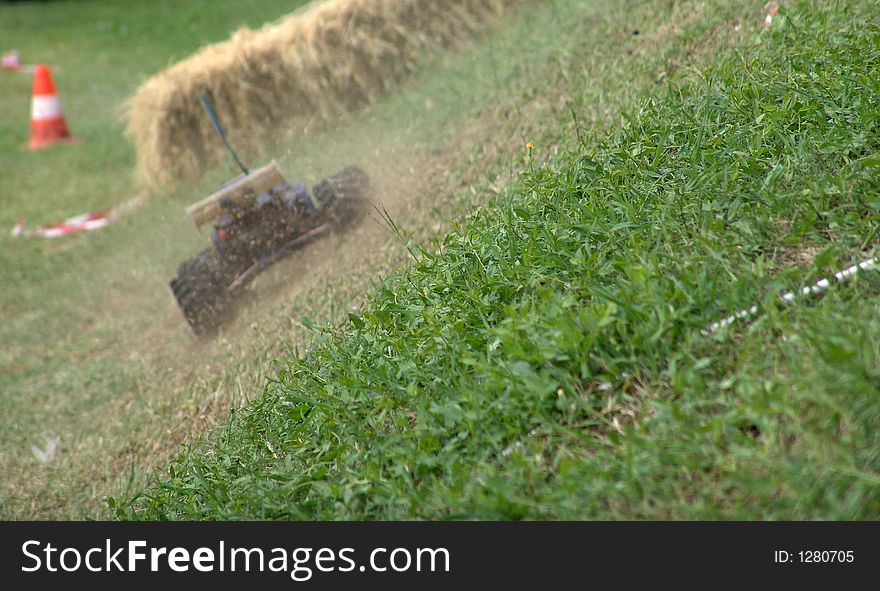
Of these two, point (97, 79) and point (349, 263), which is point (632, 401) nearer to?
point (349, 263)

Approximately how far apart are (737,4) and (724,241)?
120 inches

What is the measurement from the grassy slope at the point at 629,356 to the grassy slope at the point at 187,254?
2.68 feet

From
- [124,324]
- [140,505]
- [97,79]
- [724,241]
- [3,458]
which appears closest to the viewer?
[724,241]

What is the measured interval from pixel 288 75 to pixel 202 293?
3445 mm

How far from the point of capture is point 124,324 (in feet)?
22.3

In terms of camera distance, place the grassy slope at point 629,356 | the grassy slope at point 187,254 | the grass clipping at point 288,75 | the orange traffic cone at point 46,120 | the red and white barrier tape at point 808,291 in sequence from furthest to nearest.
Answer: the orange traffic cone at point 46,120
the grass clipping at point 288,75
the grassy slope at point 187,254
the red and white barrier tape at point 808,291
the grassy slope at point 629,356

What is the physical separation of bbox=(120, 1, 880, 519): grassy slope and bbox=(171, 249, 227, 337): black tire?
160 centimetres

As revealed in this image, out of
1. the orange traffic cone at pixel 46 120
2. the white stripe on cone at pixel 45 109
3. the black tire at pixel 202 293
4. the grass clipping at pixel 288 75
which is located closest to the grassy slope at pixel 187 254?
the black tire at pixel 202 293

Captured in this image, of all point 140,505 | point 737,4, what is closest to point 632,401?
point 140,505

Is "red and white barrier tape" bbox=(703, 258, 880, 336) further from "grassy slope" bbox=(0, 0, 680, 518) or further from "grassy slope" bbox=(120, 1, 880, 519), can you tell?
"grassy slope" bbox=(0, 0, 680, 518)

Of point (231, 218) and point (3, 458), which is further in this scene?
point (231, 218)

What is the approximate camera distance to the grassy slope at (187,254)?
16.4 ft

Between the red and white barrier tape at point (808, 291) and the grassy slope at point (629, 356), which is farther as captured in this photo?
the red and white barrier tape at point (808, 291)

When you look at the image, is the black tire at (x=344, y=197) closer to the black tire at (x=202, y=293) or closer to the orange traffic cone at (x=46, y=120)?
the black tire at (x=202, y=293)
